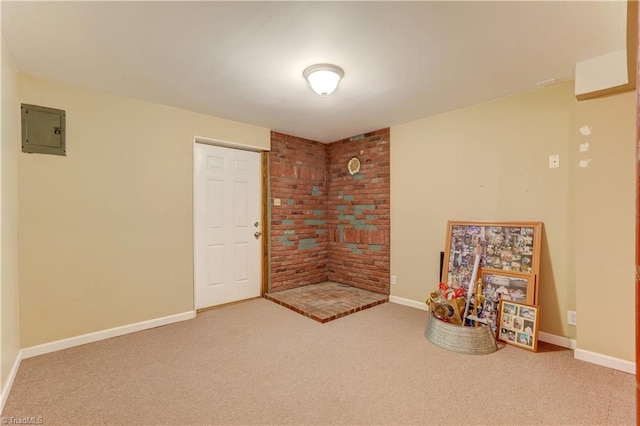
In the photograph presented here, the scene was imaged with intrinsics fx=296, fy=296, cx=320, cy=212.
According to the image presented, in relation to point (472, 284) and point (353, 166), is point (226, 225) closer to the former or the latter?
point (353, 166)

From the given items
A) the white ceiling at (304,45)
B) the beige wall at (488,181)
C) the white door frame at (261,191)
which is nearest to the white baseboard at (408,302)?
the beige wall at (488,181)

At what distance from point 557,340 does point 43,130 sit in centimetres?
468

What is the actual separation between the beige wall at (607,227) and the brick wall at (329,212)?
6.56 ft

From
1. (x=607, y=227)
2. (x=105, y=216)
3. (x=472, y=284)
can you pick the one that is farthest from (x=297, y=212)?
(x=607, y=227)

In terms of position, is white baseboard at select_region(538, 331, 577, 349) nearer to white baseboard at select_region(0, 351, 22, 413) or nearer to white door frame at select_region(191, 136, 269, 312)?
white door frame at select_region(191, 136, 269, 312)

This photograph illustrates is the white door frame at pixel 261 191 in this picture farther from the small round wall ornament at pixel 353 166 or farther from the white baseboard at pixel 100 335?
the small round wall ornament at pixel 353 166

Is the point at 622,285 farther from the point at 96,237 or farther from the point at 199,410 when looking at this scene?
the point at 96,237

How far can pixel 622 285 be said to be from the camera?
6.94ft

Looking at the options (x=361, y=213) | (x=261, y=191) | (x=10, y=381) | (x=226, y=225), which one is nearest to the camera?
(x=10, y=381)

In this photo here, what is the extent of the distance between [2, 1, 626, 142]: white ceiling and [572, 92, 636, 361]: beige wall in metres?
0.50

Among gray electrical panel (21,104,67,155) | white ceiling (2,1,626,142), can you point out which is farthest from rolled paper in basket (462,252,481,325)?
gray electrical panel (21,104,67,155)

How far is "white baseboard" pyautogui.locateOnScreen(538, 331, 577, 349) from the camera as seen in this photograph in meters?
2.47

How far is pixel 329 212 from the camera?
15.6ft

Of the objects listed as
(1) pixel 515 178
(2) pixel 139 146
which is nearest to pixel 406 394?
(1) pixel 515 178
